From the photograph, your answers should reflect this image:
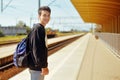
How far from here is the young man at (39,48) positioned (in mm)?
5238

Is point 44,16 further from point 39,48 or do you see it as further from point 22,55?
point 22,55

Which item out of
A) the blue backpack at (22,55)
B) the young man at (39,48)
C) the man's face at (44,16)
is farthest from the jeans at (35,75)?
the man's face at (44,16)

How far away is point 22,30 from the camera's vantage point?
119m

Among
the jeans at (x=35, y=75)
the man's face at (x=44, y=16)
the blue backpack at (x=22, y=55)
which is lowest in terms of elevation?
the jeans at (x=35, y=75)

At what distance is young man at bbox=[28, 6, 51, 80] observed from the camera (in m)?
5.24

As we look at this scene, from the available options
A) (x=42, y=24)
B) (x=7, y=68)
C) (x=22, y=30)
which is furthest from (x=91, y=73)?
(x=22, y=30)

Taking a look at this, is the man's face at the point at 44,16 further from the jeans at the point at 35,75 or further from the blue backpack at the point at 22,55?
the jeans at the point at 35,75

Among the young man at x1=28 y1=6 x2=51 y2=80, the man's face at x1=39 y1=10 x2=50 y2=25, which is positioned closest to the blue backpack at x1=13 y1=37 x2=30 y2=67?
the young man at x1=28 y1=6 x2=51 y2=80

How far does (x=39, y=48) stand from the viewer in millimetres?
5258

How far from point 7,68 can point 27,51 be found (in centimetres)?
1320

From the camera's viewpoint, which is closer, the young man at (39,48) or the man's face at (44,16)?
the young man at (39,48)

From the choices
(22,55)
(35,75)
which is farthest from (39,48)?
(35,75)

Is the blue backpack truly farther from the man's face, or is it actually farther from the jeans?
the man's face

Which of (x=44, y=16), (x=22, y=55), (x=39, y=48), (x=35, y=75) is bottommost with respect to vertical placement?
(x=35, y=75)
